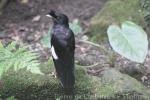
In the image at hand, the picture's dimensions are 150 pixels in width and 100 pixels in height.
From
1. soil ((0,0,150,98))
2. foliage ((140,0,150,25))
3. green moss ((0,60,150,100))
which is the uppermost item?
foliage ((140,0,150,25))

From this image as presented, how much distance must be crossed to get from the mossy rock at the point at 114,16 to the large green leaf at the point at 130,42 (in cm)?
150

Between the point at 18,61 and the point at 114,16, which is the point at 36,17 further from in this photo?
the point at 18,61

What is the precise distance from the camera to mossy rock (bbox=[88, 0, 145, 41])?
20.3 ft

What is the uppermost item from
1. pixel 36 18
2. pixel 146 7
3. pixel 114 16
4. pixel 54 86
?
pixel 146 7

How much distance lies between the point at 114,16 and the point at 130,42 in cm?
197

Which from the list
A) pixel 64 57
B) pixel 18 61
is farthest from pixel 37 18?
pixel 18 61

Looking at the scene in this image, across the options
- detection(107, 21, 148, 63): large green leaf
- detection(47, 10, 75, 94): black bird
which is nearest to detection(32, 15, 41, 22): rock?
detection(107, 21, 148, 63): large green leaf

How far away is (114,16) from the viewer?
6332 millimetres

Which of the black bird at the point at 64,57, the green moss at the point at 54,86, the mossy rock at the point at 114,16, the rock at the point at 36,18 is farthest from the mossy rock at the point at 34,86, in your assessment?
the rock at the point at 36,18

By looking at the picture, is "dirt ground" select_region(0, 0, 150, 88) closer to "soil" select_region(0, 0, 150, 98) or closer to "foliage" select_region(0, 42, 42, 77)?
"soil" select_region(0, 0, 150, 98)

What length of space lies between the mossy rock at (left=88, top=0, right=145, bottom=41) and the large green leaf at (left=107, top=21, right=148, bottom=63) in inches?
59.1

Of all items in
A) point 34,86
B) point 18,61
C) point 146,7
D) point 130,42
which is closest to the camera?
point 18,61

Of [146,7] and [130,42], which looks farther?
[146,7]

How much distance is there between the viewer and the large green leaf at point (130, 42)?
14.0 feet
